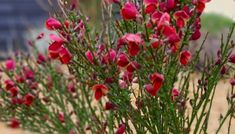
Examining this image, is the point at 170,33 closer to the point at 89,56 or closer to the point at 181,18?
the point at 181,18

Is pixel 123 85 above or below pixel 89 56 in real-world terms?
below

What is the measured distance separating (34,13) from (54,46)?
1464cm

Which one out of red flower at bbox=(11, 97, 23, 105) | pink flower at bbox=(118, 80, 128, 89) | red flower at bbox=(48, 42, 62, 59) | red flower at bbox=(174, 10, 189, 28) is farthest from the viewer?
red flower at bbox=(11, 97, 23, 105)

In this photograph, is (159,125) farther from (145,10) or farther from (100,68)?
(145,10)

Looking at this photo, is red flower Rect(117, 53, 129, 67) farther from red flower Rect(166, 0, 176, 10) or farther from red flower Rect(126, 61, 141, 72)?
red flower Rect(166, 0, 176, 10)

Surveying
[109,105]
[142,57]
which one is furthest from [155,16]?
[109,105]

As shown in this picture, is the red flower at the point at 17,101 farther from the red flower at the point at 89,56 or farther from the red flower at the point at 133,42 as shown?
the red flower at the point at 133,42

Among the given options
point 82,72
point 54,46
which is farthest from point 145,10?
point 82,72

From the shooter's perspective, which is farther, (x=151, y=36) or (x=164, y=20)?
(x=151, y=36)

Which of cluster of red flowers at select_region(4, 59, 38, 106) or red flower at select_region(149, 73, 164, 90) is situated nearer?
red flower at select_region(149, 73, 164, 90)

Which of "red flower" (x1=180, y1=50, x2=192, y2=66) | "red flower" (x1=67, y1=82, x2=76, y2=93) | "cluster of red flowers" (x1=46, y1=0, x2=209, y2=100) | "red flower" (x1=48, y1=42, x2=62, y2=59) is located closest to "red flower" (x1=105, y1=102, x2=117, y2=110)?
"cluster of red flowers" (x1=46, y1=0, x2=209, y2=100)

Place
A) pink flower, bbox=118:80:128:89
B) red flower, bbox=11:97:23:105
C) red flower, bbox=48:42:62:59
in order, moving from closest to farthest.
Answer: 1. red flower, bbox=48:42:62:59
2. pink flower, bbox=118:80:128:89
3. red flower, bbox=11:97:23:105

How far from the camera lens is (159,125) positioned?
3119 millimetres

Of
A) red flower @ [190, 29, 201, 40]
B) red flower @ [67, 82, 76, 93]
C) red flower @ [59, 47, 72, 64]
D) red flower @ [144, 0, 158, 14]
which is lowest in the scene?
red flower @ [190, 29, 201, 40]
